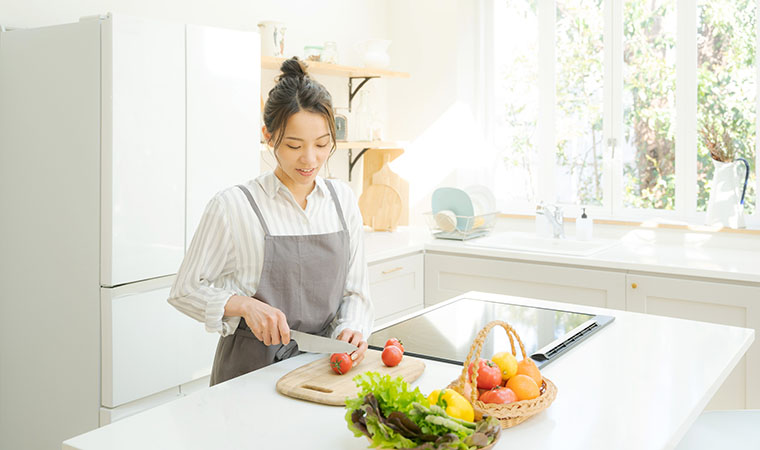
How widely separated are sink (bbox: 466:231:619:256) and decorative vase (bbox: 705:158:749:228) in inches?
20.1

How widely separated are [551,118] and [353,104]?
113 cm

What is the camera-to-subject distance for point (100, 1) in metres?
2.95

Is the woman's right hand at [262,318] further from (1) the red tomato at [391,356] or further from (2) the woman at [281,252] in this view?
(1) the red tomato at [391,356]

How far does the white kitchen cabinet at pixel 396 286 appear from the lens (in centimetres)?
351

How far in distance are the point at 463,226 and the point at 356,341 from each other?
2.16m

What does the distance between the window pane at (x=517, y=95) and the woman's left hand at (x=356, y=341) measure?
8.92ft

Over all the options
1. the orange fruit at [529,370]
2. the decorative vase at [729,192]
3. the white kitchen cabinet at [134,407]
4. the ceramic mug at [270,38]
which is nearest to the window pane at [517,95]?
the decorative vase at [729,192]

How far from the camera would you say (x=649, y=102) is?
3.89 metres

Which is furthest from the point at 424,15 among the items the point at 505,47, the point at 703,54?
the point at 703,54

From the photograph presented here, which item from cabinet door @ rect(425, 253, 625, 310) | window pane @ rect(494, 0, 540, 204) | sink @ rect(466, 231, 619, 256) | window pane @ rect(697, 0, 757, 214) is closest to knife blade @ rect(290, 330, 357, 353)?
cabinet door @ rect(425, 253, 625, 310)

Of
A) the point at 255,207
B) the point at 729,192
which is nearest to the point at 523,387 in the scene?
the point at 255,207

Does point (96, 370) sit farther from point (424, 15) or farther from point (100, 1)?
point (424, 15)

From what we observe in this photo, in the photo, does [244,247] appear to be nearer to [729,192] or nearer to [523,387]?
[523,387]

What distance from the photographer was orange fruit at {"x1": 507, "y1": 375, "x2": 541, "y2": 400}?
142cm
